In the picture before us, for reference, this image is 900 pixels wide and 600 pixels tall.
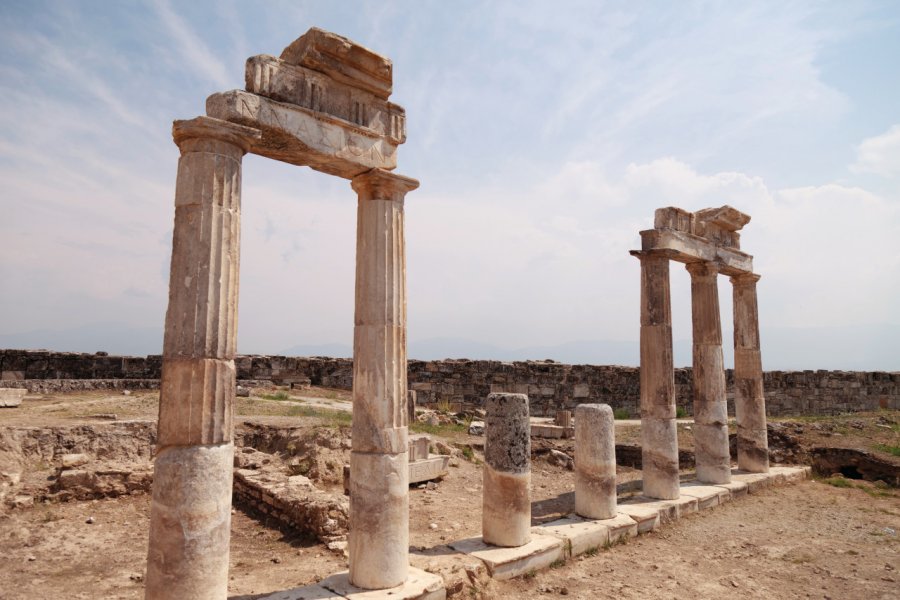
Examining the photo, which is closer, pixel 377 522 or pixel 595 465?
pixel 377 522

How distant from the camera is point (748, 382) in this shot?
531 inches

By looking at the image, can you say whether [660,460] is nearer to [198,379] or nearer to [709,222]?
[709,222]

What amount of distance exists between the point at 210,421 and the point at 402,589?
8.72 feet

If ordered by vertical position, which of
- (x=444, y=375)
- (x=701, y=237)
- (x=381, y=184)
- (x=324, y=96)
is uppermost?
(x=324, y=96)

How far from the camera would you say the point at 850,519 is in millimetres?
9961

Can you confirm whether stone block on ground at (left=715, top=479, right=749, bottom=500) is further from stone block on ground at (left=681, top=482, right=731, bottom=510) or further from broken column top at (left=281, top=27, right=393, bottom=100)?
broken column top at (left=281, top=27, right=393, bottom=100)

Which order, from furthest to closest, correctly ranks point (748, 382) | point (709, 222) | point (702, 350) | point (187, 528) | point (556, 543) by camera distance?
point (748, 382) → point (709, 222) → point (702, 350) → point (556, 543) → point (187, 528)

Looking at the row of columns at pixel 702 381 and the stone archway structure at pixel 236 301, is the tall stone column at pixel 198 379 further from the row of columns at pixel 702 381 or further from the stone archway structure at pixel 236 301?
the row of columns at pixel 702 381

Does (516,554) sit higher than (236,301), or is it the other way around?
(236,301)

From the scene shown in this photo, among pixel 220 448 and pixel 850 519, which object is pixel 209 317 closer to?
pixel 220 448

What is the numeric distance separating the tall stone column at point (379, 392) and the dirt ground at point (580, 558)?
113 cm

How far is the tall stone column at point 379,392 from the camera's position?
19.8ft

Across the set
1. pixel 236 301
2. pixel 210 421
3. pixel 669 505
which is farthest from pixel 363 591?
pixel 669 505

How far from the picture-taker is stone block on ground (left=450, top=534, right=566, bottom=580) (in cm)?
693
